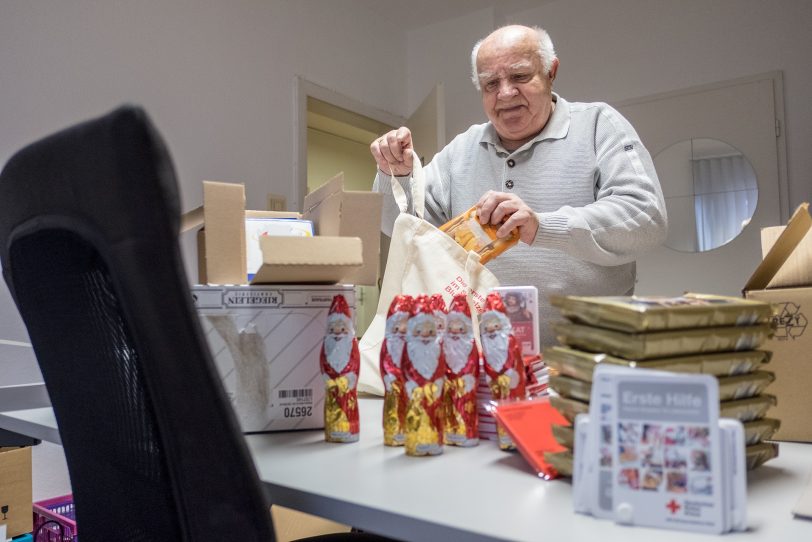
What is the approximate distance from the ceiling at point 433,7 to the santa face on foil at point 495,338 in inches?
134

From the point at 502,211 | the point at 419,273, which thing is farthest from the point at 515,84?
the point at 419,273

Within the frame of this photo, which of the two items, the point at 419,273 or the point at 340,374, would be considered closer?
the point at 340,374

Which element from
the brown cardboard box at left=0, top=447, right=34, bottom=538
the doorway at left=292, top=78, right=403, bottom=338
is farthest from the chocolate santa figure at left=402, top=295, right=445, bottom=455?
the brown cardboard box at left=0, top=447, right=34, bottom=538

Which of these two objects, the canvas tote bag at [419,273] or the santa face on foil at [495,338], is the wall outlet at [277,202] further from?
the santa face on foil at [495,338]

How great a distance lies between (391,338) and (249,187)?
7.68ft

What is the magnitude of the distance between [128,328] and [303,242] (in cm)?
38

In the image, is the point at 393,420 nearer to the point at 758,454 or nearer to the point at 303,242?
the point at 303,242

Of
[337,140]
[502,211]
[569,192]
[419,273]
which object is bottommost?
[419,273]

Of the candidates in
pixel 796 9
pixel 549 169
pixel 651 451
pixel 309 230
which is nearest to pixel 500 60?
pixel 549 169

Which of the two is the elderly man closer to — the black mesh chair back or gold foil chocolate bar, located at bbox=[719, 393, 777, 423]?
gold foil chocolate bar, located at bbox=[719, 393, 777, 423]

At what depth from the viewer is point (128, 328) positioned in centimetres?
51

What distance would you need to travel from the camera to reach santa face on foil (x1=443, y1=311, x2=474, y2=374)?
2.60ft

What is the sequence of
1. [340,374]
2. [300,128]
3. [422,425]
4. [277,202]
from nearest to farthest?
[422,425], [340,374], [277,202], [300,128]

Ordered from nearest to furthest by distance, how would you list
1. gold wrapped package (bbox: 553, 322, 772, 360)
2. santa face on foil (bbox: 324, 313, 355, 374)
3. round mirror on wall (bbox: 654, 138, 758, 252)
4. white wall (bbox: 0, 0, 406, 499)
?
gold wrapped package (bbox: 553, 322, 772, 360), santa face on foil (bbox: 324, 313, 355, 374), white wall (bbox: 0, 0, 406, 499), round mirror on wall (bbox: 654, 138, 758, 252)
